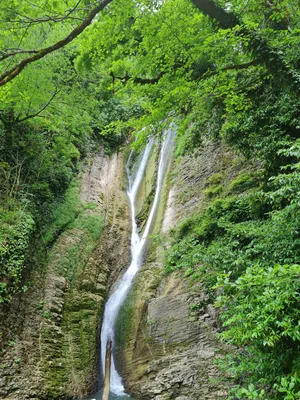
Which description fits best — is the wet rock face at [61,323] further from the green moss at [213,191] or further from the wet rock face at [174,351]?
the green moss at [213,191]

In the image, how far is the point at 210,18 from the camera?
25.0 ft

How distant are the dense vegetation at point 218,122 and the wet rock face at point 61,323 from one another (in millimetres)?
1065

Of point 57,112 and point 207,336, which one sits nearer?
point 207,336

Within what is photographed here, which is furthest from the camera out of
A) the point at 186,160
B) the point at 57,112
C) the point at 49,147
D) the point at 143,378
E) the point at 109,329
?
the point at 186,160

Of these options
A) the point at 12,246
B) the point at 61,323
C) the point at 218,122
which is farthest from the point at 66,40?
the point at 61,323

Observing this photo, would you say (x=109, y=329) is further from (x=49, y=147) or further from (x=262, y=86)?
(x=262, y=86)

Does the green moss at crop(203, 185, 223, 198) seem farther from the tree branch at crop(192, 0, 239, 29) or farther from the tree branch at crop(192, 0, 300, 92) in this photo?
the tree branch at crop(192, 0, 239, 29)

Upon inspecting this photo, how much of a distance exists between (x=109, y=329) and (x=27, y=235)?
4137 mm

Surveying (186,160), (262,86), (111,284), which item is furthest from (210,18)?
(111,284)

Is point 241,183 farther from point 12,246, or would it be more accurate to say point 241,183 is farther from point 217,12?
point 12,246

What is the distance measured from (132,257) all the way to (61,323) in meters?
4.68

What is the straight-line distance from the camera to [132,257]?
1344 centimetres

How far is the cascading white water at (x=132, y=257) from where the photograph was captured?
9.42 meters

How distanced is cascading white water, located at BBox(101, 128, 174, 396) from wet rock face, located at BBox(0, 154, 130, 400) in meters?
0.37
